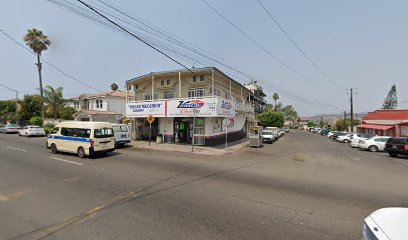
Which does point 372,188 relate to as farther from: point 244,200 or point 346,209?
point 244,200

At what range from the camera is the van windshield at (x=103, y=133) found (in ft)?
41.2

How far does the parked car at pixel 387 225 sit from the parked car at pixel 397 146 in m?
18.3

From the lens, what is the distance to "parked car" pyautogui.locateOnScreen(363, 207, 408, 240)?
2227 millimetres

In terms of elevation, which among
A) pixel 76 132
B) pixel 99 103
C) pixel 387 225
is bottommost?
pixel 387 225

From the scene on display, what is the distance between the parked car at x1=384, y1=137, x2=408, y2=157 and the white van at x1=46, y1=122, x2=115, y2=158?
21.9m

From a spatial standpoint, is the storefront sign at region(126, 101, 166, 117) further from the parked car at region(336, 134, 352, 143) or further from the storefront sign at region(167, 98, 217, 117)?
the parked car at region(336, 134, 352, 143)

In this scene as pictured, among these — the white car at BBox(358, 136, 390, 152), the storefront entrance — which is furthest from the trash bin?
the white car at BBox(358, 136, 390, 152)

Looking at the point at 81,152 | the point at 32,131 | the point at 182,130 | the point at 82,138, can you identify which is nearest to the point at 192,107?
the point at 182,130

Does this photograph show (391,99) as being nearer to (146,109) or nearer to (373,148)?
(373,148)

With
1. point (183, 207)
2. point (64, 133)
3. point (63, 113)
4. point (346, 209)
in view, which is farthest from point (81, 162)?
point (63, 113)

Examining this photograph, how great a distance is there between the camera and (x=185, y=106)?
18391 millimetres

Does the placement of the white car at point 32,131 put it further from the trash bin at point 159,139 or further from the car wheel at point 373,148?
the car wheel at point 373,148

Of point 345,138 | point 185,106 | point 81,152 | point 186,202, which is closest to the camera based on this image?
point 186,202

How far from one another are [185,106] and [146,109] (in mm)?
4753
